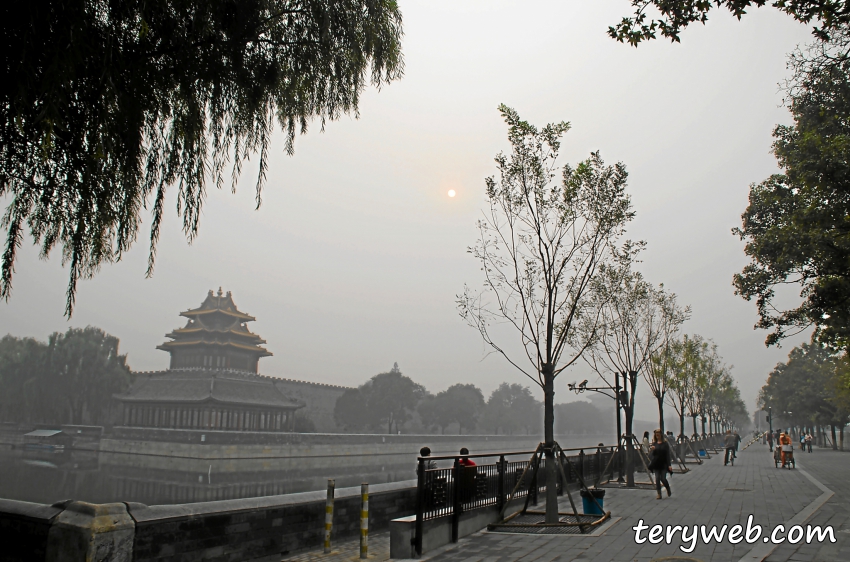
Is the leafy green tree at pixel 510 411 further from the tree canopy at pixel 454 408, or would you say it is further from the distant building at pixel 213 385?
the distant building at pixel 213 385

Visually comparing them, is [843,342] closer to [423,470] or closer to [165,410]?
[423,470]

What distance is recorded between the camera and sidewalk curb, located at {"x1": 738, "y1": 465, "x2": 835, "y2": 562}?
278 inches

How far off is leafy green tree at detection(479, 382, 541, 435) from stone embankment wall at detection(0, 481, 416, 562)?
84.0m

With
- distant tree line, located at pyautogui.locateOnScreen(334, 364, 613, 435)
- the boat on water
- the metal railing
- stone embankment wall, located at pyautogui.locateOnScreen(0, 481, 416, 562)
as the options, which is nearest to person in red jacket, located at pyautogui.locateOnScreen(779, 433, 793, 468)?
the metal railing

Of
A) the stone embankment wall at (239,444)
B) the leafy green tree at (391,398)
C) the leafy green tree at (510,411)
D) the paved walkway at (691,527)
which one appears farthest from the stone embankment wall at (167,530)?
the leafy green tree at (510,411)

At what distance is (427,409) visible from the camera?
79125 mm

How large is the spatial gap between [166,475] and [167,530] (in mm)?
42643

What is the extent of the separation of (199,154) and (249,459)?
45.3 m

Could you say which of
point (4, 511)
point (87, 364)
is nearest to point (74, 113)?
point (4, 511)

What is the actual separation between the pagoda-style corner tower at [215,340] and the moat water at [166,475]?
13944 mm

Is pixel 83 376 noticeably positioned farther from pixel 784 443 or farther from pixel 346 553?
pixel 346 553

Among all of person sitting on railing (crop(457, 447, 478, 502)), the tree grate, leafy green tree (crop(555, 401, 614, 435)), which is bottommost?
leafy green tree (crop(555, 401, 614, 435))

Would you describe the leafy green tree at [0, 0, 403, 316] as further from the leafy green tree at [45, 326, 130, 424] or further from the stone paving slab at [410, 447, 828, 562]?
the leafy green tree at [45, 326, 130, 424]

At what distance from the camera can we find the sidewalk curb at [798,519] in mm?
7070
